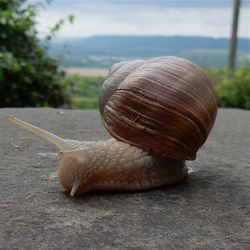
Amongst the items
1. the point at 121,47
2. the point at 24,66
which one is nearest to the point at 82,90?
the point at 121,47

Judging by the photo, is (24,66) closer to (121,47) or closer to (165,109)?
(121,47)

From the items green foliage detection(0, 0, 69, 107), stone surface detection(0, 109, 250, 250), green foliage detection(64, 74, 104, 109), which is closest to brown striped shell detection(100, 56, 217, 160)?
stone surface detection(0, 109, 250, 250)

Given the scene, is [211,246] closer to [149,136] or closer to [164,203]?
[164,203]

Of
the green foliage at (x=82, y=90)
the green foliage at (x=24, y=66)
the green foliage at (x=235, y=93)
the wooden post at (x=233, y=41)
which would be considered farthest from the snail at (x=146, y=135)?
the wooden post at (x=233, y=41)

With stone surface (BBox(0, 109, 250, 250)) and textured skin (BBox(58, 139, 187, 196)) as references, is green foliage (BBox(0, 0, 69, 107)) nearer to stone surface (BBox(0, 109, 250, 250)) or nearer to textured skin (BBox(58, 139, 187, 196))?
stone surface (BBox(0, 109, 250, 250))

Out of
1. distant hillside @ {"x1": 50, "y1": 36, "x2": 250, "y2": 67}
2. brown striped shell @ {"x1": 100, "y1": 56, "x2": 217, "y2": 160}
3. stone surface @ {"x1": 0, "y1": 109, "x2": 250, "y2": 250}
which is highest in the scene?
brown striped shell @ {"x1": 100, "y1": 56, "x2": 217, "y2": 160}
